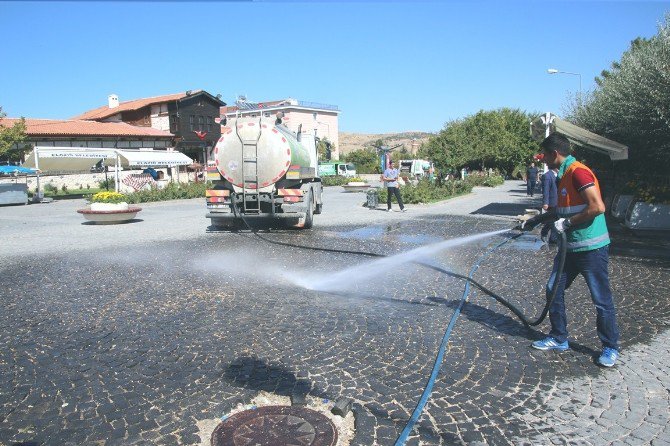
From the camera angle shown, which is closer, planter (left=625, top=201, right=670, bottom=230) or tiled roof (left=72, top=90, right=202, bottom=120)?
planter (left=625, top=201, right=670, bottom=230)

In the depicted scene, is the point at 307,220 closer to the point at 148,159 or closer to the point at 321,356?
the point at 321,356

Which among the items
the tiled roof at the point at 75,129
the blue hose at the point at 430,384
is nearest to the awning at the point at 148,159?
the tiled roof at the point at 75,129

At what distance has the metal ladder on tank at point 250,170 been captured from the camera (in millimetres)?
13570

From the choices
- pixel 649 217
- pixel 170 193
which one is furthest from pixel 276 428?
pixel 170 193

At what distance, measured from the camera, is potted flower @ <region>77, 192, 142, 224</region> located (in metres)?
15.7

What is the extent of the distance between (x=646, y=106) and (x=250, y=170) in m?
10.3

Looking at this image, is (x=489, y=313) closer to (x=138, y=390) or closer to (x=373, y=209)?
(x=138, y=390)

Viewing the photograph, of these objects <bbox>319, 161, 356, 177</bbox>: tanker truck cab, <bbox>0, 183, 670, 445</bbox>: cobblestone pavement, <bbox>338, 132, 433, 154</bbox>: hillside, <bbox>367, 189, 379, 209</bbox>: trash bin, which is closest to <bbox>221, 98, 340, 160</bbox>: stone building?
<bbox>319, 161, 356, 177</bbox>: tanker truck cab

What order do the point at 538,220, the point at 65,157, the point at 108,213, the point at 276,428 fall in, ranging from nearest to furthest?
1. the point at 276,428
2. the point at 538,220
3. the point at 108,213
4. the point at 65,157

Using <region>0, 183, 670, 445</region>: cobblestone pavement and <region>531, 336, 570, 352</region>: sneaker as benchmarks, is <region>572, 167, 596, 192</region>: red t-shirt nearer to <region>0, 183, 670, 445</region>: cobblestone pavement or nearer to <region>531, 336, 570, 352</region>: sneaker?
<region>531, 336, 570, 352</region>: sneaker

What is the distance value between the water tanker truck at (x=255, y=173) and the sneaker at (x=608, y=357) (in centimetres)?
1015

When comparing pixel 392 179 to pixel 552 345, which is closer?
pixel 552 345

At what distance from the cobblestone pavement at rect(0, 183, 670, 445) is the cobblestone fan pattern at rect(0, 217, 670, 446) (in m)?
0.02

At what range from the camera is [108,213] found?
51.6ft
